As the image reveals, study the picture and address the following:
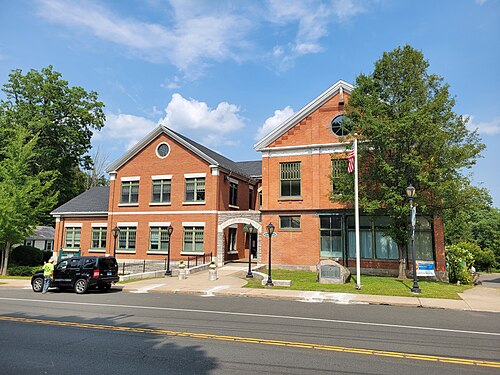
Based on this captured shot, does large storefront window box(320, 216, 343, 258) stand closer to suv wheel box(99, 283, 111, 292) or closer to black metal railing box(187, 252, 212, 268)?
black metal railing box(187, 252, 212, 268)

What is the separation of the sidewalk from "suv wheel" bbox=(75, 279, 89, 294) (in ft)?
6.76

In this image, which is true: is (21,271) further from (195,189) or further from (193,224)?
(195,189)

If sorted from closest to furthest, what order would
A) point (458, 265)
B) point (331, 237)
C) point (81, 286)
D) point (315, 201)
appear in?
point (81, 286) < point (458, 265) < point (331, 237) < point (315, 201)

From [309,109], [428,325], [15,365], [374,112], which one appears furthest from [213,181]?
[15,365]

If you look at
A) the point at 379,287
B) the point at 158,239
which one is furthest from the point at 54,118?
the point at 379,287

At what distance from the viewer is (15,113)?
42094 mm

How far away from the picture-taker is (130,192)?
3250 centimetres

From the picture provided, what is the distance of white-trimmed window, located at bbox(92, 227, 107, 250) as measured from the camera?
33.1 meters

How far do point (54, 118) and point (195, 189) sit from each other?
26041 mm

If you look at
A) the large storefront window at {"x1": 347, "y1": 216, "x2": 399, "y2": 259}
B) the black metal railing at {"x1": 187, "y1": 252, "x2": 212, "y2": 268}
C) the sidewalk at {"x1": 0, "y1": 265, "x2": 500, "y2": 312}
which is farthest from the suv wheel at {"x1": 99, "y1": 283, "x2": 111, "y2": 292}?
the large storefront window at {"x1": 347, "y1": 216, "x2": 399, "y2": 259}

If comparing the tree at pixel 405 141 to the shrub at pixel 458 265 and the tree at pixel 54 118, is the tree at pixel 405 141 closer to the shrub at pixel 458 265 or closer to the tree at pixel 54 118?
the shrub at pixel 458 265

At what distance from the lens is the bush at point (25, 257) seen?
34156 millimetres

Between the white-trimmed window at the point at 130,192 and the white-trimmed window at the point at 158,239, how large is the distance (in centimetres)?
345

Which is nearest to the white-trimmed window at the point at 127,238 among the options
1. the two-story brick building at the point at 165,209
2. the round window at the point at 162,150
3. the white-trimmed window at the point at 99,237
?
the two-story brick building at the point at 165,209
